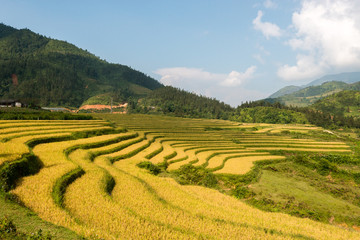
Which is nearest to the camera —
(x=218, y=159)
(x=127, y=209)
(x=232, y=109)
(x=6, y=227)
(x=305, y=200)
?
(x=6, y=227)

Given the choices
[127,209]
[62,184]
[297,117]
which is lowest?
[127,209]

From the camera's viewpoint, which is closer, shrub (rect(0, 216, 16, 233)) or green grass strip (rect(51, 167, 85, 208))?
Answer: shrub (rect(0, 216, 16, 233))

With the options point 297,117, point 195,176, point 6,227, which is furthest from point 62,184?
point 297,117

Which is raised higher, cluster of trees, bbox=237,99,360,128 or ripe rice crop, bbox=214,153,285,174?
cluster of trees, bbox=237,99,360,128

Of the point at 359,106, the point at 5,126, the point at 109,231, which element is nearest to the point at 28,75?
the point at 5,126

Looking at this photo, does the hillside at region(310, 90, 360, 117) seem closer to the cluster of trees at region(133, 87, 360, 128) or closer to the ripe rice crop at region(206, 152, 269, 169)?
the cluster of trees at region(133, 87, 360, 128)

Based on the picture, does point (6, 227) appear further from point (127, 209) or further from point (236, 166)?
point (236, 166)

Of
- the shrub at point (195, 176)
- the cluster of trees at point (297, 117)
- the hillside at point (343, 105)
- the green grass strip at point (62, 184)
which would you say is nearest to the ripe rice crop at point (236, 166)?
the shrub at point (195, 176)

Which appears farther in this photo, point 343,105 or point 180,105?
point 343,105

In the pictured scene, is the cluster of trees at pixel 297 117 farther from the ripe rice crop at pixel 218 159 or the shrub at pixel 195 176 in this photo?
the shrub at pixel 195 176

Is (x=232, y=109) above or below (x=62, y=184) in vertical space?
above

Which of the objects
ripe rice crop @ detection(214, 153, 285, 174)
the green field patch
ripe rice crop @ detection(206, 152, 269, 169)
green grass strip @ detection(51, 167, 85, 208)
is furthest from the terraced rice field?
ripe rice crop @ detection(206, 152, 269, 169)

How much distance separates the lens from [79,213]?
318 inches

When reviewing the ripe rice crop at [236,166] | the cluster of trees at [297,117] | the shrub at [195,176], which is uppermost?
the cluster of trees at [297,117]
